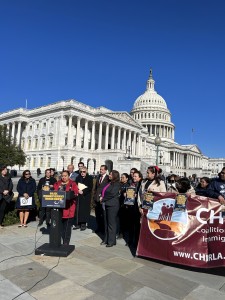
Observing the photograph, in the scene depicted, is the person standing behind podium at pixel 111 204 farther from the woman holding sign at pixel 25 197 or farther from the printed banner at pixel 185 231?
the woman holding sign at pixel 25 197

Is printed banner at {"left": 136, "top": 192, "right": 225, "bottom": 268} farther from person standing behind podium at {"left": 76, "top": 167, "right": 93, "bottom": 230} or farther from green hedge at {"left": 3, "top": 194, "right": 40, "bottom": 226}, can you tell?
green hedge at {"left": 3, "top": 194, "right": 40, "bottom": 226}

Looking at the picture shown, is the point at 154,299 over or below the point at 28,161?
below

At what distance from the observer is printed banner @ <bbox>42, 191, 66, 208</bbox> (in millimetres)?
7188

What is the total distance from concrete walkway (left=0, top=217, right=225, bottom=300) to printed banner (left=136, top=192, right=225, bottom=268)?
Result: 12.6 inches

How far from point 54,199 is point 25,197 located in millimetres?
3622

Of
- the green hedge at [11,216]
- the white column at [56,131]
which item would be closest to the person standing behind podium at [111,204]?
the green hedge at [11,216]

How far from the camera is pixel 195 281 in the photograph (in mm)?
5863

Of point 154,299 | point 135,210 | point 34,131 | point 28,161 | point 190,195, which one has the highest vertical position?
point 34,131

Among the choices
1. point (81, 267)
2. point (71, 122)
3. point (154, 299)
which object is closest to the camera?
point (154, 299)

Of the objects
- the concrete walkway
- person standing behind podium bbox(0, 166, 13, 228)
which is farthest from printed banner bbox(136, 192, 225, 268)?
person standing behind podium bbox(0, 166, 13, 228)

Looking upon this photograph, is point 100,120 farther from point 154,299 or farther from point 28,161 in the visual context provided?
point 154,299

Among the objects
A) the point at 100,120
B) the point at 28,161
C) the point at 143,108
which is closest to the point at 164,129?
the point at 143,108

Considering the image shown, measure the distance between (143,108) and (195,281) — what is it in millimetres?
125354

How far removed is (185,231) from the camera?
6.59m
